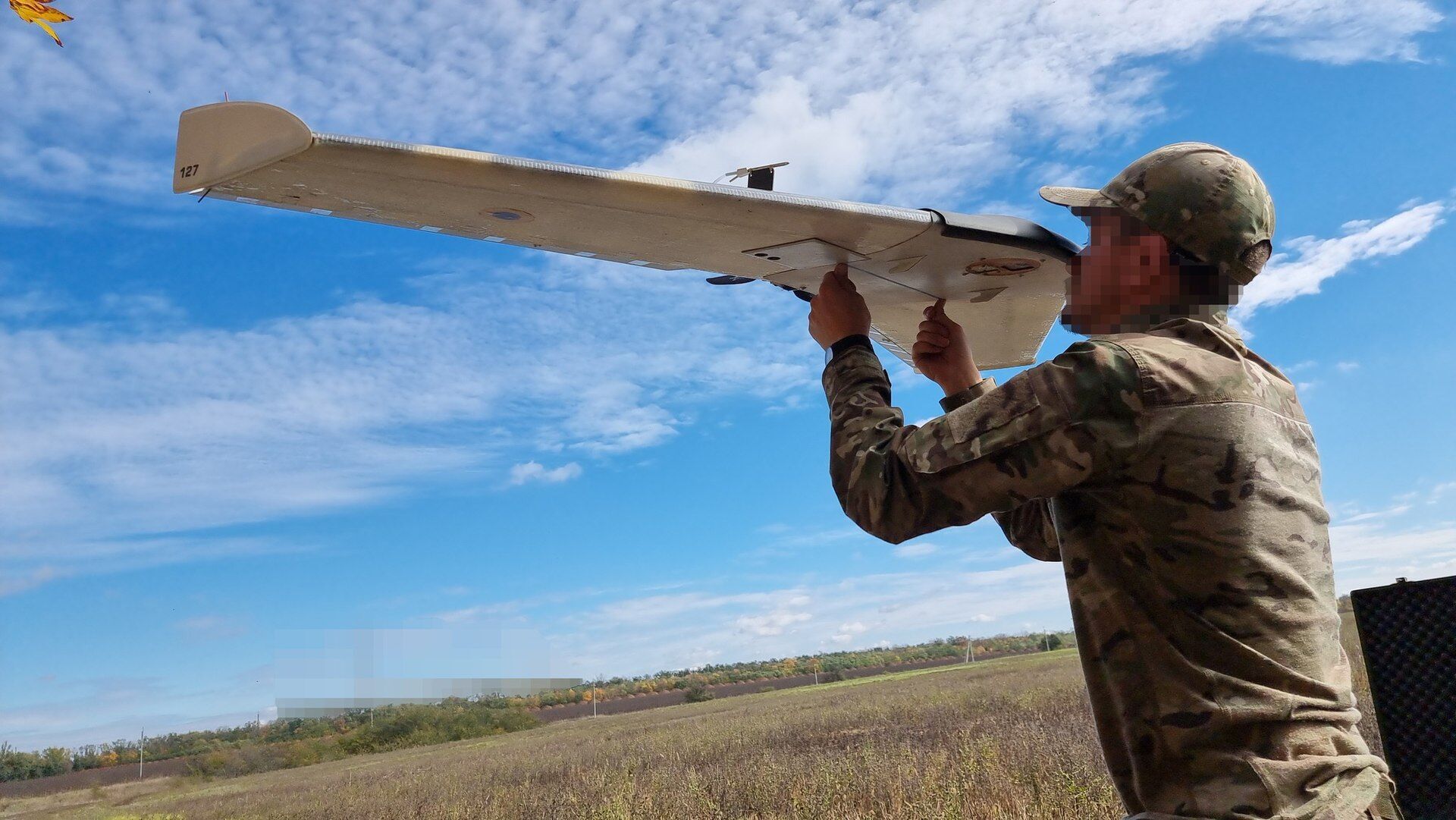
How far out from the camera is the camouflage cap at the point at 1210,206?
2.00 meters

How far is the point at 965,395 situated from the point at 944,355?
192 mm

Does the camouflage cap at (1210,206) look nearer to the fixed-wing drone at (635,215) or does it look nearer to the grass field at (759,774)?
the fixed-wing drone at (635,215)

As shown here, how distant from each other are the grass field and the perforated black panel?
5046mm

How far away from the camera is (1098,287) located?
216 centimetres

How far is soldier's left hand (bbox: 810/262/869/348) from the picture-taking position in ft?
8.36

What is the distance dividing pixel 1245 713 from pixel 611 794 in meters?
10.5

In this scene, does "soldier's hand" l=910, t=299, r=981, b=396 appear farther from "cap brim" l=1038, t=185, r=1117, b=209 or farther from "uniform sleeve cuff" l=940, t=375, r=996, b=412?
"cap brim" l=1038, t=185, r=1117, b=209

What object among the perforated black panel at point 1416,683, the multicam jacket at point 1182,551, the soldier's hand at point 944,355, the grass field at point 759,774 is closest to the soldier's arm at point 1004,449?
the multicam jacket at point 1182,551

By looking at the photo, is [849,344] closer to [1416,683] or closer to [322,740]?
[1416,683]

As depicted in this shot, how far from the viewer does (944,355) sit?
2.92 m

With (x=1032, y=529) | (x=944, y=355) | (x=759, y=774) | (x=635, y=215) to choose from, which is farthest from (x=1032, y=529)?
(x=759, y=774)

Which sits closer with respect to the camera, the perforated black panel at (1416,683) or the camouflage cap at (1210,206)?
the camouflage cap at (1210,206)

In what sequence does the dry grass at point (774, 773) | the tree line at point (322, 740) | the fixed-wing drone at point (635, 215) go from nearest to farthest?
the fixed-wing drone at point (635, 215) < the dry grass at point (774, 773) < the tree line at point (322, 740)

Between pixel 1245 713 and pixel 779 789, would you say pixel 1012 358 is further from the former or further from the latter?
pixel 779 789
